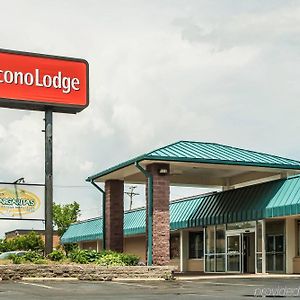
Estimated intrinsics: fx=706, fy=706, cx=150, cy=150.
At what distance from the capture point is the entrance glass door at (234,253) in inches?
1331

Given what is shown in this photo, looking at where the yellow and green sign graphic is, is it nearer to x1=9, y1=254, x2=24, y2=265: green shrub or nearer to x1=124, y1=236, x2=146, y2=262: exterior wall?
x1=9, y1=254, x2=24, y2=265: green shrub

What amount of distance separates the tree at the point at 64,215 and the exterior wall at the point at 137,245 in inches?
996

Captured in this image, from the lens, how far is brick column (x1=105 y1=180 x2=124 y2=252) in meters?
34.2

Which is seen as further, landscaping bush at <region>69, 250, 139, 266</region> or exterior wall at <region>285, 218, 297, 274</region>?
exterior wall at <region>285, 218, 297, 274</region>

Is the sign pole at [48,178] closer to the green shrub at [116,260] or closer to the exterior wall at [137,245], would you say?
the green shrub at [116,260]

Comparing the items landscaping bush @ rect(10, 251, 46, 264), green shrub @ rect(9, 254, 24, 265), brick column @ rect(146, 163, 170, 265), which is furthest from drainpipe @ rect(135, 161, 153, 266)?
green shrub @ rect(9, 254, 24, 265)

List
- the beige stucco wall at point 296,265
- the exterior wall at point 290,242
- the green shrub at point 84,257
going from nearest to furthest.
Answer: the green shrub at point 84,257 < the beige stucco wall at point 296,265 < the exterior wall at point 290,242

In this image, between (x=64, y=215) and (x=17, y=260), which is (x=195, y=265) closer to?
(x=17, y=260)

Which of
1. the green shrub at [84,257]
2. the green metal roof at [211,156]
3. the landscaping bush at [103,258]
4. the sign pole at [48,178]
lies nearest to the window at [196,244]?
the green metal roof at [211,156]

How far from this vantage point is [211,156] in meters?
29.1

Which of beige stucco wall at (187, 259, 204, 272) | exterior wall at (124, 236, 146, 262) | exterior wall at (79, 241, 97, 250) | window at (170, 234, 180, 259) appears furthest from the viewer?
exterior wall at (79, 241, 97, 250)

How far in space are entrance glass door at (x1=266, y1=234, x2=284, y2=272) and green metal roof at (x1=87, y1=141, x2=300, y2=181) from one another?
3.57 meters

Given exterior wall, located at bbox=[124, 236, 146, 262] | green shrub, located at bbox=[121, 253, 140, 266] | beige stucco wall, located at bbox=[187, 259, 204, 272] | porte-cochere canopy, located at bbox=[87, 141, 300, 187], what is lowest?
beige stucco wall, located at bbox=[187, 259, 204, 272]

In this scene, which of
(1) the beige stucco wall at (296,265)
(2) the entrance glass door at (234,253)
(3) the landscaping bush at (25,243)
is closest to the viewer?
(1) the beige stucco wall at (296,265)
